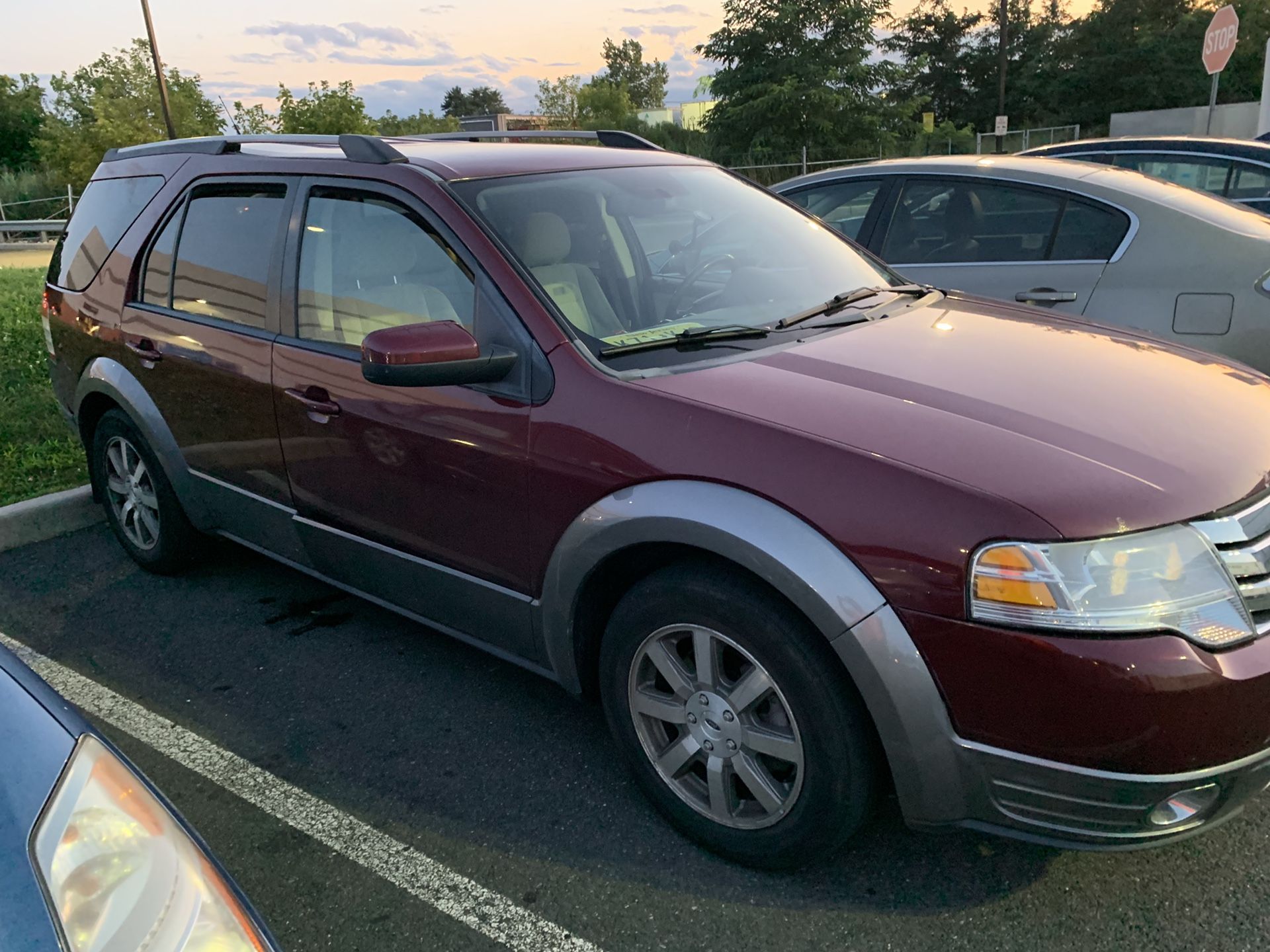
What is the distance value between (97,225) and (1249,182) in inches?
279

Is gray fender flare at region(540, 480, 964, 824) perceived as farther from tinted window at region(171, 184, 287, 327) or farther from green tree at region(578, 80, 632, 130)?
green tree at region(578, 80, 632, 130)

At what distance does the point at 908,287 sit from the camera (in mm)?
3533

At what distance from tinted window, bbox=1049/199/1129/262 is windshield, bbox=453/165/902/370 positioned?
175cm

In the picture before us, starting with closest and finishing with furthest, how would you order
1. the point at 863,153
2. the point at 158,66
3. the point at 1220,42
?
the point at 1220,42 → the point at 158,66 → the point at 863,153

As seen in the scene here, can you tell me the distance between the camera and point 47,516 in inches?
197

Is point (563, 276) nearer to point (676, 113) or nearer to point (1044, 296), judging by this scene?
point (1044, 296)

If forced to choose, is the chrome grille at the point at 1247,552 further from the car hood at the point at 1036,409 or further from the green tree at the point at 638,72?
the green tree at the point at 638,72

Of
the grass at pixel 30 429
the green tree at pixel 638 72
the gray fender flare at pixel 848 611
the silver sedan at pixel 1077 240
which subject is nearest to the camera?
the gray fender flare at pixel 848 611

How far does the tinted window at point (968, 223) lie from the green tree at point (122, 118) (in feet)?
106

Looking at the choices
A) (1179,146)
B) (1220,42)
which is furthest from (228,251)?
(1220,42)

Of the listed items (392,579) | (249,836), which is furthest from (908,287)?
(249,836)

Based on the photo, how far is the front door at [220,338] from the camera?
11.4 feet

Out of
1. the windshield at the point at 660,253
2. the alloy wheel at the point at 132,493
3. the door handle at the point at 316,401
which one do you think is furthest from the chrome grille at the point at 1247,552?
the alloy wheel at the point at 132,493

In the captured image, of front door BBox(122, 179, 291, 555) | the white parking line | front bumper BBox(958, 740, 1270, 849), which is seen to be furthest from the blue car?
front door BBox(122, 179, 291, 555)
